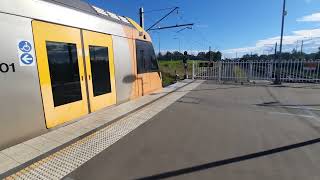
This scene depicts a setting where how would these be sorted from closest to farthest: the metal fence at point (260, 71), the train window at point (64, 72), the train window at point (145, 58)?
the train window at point (64, 72)
the train window at point (145, 58)
the metal fence at point (260, 71)

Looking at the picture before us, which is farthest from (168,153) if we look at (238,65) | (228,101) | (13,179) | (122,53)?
(238,65)

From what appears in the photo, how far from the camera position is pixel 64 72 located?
14.8ft

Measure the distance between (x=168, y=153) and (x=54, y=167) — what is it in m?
1.81

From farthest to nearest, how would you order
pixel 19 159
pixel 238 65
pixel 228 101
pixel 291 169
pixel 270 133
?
pixel 238 65 < pixel 228 101 < pixel 270 133 < pixel 19 159 < pixel 291 169

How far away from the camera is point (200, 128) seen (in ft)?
15.5

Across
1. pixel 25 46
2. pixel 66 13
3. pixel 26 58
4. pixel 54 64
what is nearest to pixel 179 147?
pixel 54 64

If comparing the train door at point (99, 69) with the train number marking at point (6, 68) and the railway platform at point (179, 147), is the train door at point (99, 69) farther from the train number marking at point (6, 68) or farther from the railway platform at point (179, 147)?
the train number marking at point (6, 68)

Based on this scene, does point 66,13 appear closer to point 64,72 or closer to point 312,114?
point 64,72

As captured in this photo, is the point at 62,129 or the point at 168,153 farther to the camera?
the point at 62,129

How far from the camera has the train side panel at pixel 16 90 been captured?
3324mm

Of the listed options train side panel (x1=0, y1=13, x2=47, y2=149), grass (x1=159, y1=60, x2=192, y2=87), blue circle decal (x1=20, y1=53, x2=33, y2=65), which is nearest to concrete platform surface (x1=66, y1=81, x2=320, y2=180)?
train side panel (x1=0, y1=13, x2=47, y2=149)

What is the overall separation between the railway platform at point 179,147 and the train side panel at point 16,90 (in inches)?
11.1

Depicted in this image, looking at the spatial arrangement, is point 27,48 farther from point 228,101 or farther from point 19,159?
point 228,101

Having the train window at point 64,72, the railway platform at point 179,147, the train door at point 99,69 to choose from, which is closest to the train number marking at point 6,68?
the train window at point 64,72
